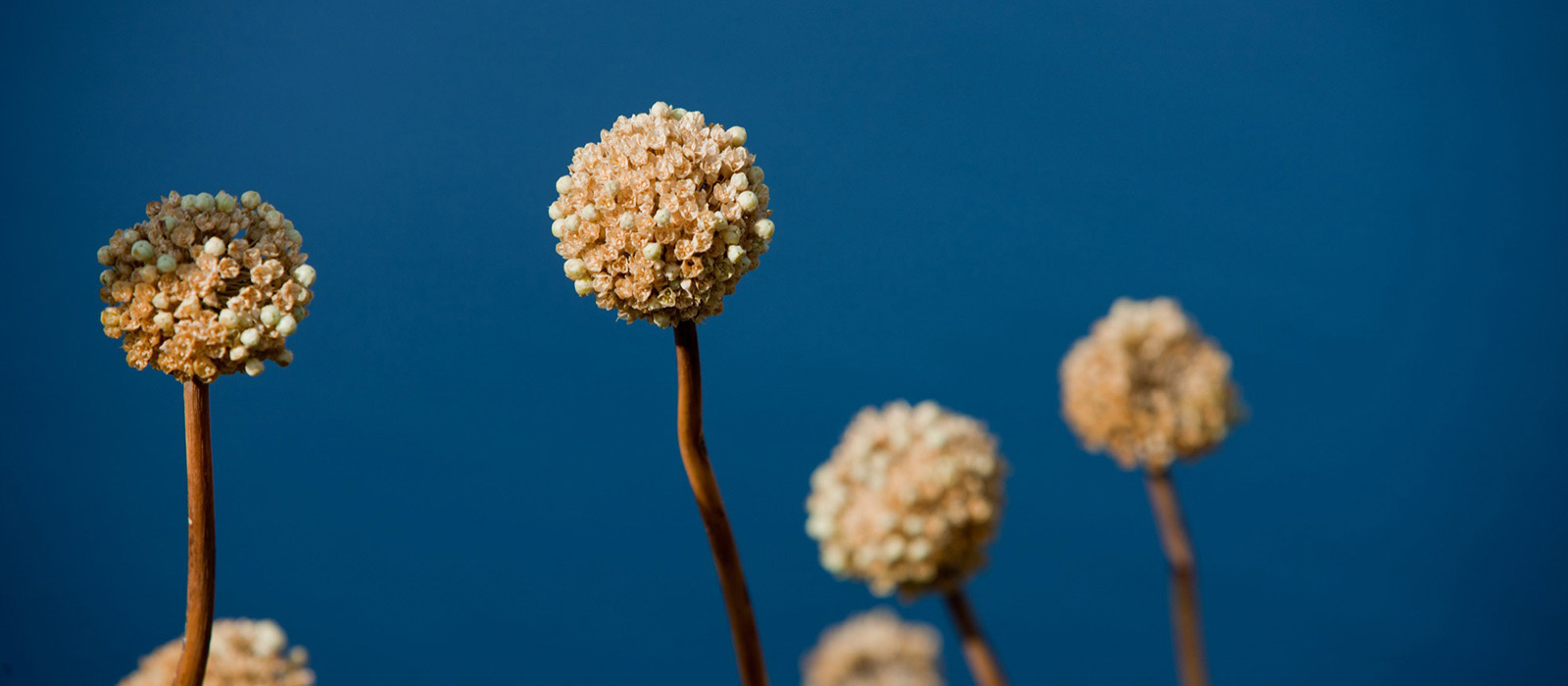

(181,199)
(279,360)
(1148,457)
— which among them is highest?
(181,199)

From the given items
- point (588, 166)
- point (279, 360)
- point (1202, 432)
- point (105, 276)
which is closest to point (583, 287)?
point (588, 166)

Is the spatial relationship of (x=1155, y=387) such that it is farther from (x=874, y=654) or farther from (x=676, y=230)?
(x=676, y=230)

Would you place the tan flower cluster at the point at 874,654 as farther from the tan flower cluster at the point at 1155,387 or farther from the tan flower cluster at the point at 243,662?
the tan flower cluster at the point at 243,662

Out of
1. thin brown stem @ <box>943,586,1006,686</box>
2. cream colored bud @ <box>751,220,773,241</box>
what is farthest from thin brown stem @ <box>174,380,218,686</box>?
thin brown stem @ <box>943,586,1006,686</box>

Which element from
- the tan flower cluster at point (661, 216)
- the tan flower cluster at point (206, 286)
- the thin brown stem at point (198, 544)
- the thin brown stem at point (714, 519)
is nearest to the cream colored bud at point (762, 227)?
the tan flower cluster at point (661, 216)

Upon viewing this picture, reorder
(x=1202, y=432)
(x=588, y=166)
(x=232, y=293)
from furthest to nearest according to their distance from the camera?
(x=588, y=166), (x=232, y=293), (x=1202, y=432)

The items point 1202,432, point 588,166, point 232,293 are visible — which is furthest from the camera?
point 588,166

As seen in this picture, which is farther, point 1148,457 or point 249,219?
point 249,219

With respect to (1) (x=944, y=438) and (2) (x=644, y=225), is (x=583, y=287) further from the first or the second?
(1) (x=944, y=438)

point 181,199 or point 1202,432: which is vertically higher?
point 181,199
